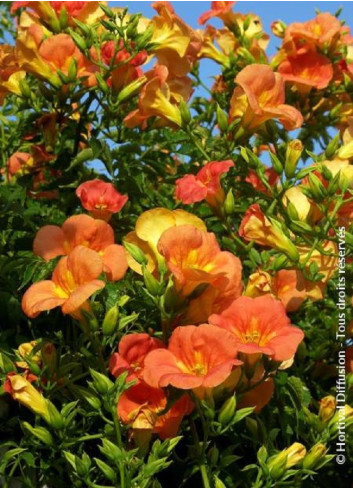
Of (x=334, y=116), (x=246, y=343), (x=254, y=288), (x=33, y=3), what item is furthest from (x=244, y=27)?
(x=246, y=343)

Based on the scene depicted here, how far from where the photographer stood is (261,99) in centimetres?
259

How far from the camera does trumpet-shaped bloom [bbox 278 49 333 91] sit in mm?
3213

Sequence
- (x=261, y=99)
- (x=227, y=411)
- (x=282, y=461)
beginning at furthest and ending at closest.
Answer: (x=261, y=99), (x=282, y=461), (x=227, y=411)

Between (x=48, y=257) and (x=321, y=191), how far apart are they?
75 centimetres

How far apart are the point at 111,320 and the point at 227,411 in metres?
0.34

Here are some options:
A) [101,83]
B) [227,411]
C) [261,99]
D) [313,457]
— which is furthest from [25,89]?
[313,457]

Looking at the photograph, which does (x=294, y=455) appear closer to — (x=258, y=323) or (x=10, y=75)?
(x=258, y=323)

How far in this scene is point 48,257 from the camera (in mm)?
2309

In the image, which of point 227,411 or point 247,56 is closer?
point 227,411

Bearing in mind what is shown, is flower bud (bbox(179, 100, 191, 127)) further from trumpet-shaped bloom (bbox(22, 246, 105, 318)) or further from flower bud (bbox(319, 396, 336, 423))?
flower bud (bbox(319, 396, 336, 423))

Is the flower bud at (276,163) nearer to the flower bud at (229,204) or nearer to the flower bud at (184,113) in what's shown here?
the flower bud at (229,204)

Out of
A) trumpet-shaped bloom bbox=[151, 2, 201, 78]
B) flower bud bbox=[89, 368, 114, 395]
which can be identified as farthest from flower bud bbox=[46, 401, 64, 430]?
trumpet-shaped bloom bbox=[151, 2, 201, 78]

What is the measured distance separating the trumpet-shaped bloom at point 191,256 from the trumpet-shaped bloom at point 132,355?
0.50 feet

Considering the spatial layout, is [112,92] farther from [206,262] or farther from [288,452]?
[288,452]
